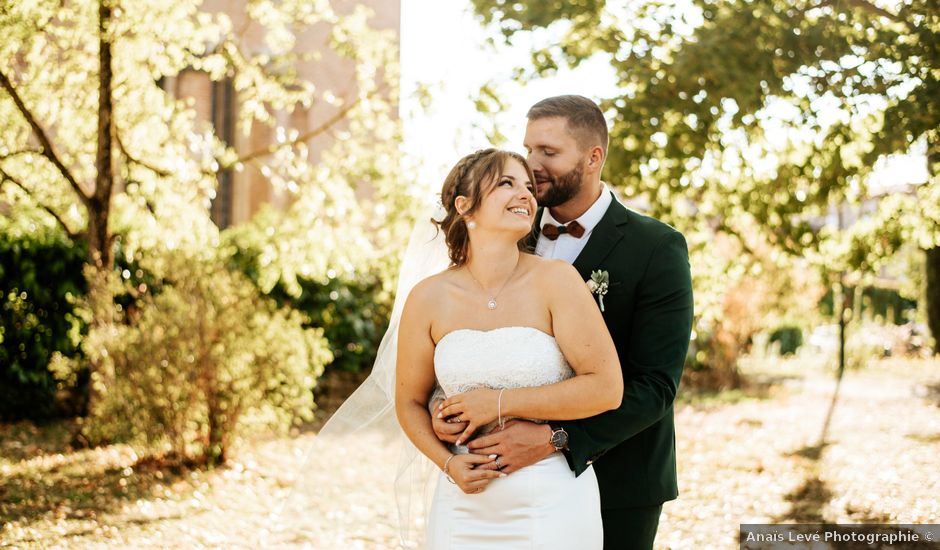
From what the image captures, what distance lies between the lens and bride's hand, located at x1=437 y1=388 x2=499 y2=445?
2.90 metres

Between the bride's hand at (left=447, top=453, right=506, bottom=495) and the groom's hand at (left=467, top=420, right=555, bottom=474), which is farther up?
the groom's hand at (left=467, top=420, right=555, bottom=474)

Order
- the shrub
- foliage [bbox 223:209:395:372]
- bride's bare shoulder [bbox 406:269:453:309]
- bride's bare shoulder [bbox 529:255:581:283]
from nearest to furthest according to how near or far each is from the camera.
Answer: bride's bare shoulder [bbox 529:255:581:283] < bride's bare shoulder [bbox 406:269:453:309] < foliage [bbox 223:209:395:372] < the shrub

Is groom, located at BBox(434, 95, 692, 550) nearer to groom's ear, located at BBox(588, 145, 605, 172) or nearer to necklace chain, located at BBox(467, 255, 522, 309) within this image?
groom's ear, located at BBox(588, 145, 605, 172)

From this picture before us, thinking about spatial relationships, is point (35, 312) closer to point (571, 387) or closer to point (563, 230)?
point (563, 230)

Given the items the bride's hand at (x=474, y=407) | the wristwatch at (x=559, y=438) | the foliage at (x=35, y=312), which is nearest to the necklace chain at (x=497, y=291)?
the bride's hand at (x=474, y=407)

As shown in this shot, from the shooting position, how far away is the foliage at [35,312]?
33.7 feet

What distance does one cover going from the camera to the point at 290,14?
10.1 metres

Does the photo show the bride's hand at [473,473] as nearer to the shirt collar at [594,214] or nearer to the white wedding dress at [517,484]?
the white wedding dress at [517,484]

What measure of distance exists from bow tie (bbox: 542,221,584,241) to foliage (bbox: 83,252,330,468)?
5.38 m

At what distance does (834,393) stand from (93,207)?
13.0 metres

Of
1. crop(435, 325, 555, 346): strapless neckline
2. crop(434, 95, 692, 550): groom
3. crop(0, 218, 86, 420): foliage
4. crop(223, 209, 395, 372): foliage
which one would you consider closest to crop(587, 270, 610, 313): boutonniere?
crop(434, 95, 692, 550): groom

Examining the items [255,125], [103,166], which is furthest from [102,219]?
[255,125]

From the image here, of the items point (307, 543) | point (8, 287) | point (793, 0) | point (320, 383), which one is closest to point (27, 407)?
point (8, 287)

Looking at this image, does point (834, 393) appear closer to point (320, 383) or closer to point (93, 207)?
point (320, 383)
